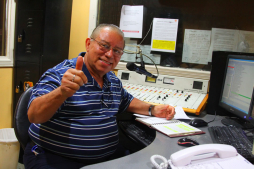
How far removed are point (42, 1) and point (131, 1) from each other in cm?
86

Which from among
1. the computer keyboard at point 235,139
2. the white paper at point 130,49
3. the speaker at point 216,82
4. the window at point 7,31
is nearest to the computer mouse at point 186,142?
the computer keyboard at point 235,139

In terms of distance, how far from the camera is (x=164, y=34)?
2.17 meters

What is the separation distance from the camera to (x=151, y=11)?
2.22 m

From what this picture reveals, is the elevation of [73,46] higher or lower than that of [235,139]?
higher

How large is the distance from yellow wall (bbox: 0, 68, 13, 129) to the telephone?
2066 millimetres

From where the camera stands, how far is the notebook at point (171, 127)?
1.17 meters

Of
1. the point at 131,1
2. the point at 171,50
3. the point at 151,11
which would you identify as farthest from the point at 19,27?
the point at 171,50

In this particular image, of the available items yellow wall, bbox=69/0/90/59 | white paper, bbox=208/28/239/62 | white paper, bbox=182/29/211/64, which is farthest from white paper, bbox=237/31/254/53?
yellow wall, bbox=69/0/90/59

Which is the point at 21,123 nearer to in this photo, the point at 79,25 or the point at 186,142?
the point at 186,142

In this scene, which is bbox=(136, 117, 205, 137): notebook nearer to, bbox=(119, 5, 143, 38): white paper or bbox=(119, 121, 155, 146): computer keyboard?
bbox=(119, 121, 155, 146): computer keyboard

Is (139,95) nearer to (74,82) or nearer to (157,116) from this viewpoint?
(157,116)

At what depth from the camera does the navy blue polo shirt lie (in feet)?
3.67

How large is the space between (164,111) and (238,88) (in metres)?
0.52

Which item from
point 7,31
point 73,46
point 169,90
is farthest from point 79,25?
point 169,90
